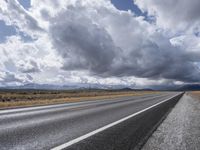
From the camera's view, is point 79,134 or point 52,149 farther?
point 79,134

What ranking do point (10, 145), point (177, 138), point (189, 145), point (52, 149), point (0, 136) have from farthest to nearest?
point (177, 138)
point (0, 136)
point (189, 145)
point (10, 145)
point (52, 149)

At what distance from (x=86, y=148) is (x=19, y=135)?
7.92ft

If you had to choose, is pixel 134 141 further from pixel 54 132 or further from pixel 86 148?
pixel 54 132

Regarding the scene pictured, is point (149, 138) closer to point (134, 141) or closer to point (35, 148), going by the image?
point (134, 141)

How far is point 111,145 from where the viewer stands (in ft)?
19.0

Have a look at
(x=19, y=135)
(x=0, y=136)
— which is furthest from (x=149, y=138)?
(x=0, y=136)

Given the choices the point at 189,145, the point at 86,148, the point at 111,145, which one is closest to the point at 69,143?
the point at 86,148

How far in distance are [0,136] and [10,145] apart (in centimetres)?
119

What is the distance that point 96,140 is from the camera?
249 inches

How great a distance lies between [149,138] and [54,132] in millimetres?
2881

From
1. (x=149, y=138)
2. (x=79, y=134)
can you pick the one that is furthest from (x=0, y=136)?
(x=149, y=138)

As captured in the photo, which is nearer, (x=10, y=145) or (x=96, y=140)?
(x=10, y=145)

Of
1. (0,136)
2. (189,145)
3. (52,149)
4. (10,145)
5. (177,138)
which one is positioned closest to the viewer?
(52,149)

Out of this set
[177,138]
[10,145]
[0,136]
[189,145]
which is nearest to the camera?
[10,145]
